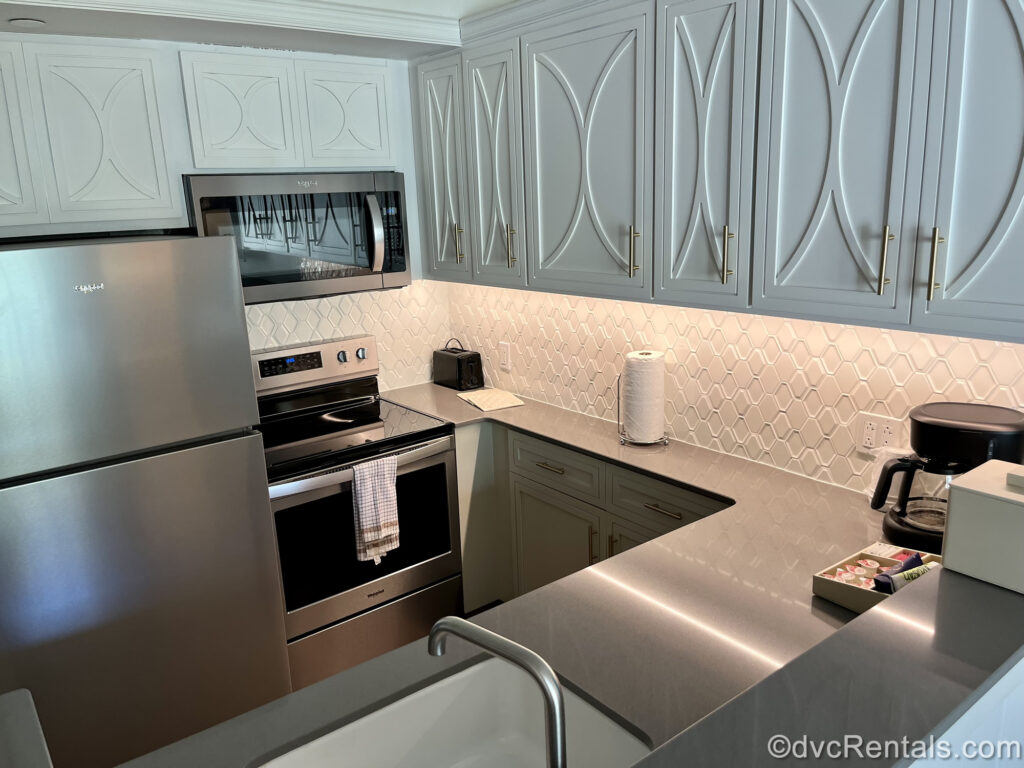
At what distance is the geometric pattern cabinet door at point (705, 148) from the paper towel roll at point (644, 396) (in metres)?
0.37

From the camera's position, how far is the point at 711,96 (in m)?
1.99

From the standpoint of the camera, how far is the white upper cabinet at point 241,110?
263 centimetres

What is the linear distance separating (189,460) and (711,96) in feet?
5.85

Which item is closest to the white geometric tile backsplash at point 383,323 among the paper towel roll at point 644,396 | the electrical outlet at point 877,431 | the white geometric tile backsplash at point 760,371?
the white geometric tile backsplash at point 760,371

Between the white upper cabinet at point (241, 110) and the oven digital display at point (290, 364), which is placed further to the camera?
the oven digital display at point (290, 364)

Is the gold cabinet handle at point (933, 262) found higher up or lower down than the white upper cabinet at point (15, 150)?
lower down

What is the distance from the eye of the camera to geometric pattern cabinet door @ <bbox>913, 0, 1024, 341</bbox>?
147 cm

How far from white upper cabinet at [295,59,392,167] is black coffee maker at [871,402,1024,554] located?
7.27 ft

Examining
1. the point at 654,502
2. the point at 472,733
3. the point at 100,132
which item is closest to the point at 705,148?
the point at 654,502

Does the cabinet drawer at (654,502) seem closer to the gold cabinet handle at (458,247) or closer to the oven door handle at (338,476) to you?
the oven door handle at (338,476)

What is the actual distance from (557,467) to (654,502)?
46 cm

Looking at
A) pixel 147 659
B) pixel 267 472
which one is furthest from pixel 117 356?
pixel 147 659

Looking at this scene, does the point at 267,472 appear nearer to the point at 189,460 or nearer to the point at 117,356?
the point at 189,460

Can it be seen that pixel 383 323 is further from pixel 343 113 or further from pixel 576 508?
pixel 576 508
